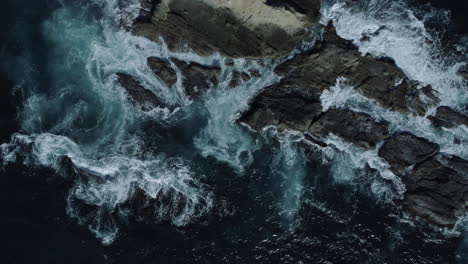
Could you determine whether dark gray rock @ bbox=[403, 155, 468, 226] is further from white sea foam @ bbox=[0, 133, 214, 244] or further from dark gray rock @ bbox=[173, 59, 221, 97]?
dark gray rock @ bbox=[173, 59, 221, 97]

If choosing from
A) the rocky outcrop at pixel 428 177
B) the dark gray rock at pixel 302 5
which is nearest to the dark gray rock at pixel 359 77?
the dark gray rock at pixel 302 5

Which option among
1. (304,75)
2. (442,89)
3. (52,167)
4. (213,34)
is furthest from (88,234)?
(442,89)

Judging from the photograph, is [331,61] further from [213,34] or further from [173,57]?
[173,57]

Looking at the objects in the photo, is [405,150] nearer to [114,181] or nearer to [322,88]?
[322,88]

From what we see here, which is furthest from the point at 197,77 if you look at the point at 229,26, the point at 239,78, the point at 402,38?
the point at 402,38

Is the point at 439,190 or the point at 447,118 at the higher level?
the point at 447,118

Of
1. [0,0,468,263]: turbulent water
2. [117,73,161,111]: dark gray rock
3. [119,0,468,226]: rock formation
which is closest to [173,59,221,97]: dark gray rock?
[119,0,468,226]: rock formation
